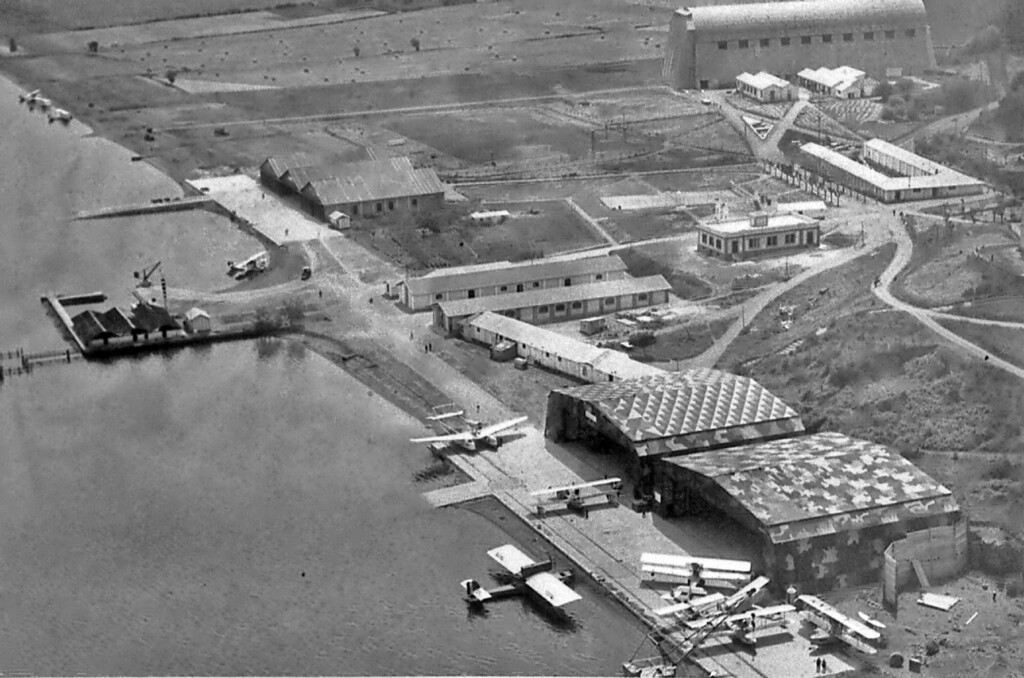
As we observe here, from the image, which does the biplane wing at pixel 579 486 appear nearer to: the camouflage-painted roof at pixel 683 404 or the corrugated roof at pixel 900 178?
the camouflage-painted roof at pixel 683 404

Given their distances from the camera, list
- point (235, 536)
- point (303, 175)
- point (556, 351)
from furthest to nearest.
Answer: point (303, 175), point (556, 351), point (235, 536)

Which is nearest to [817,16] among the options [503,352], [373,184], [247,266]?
[373,184]

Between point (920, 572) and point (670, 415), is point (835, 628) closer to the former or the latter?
point (920, 572)

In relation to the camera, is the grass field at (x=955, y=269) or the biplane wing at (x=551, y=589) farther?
the grass field at (x=955, y=269)

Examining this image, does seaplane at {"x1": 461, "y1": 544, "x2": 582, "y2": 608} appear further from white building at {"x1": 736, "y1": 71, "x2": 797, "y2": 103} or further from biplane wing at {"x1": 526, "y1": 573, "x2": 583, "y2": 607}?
white building at {"x1": 736, "y1": 71, "x2": 797, "y2": 103}

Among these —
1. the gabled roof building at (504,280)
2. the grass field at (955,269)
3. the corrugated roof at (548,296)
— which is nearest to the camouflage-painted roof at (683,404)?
the grass field at (955,269)

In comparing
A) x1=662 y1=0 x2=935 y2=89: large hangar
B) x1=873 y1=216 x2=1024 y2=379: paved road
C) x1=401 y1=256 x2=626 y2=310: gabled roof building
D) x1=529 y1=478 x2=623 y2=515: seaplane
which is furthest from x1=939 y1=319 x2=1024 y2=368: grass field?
x1=662 y1=0 x2=935 y2=89: large hangar
